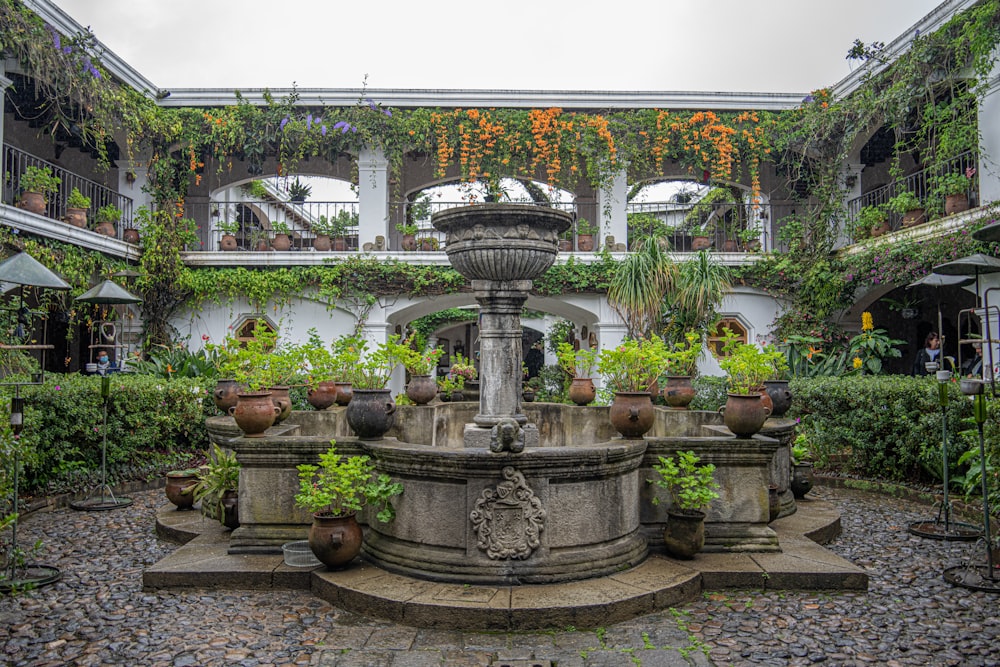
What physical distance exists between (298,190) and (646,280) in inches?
326

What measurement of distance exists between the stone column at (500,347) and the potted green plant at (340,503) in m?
0.95

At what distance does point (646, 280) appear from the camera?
11.0 meters

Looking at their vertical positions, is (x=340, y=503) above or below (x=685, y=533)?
above

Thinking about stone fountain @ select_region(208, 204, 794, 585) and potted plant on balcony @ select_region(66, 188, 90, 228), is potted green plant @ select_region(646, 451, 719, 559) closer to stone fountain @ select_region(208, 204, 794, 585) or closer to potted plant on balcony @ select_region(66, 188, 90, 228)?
stone fountain @ select_region(208, 204, 794, 585)

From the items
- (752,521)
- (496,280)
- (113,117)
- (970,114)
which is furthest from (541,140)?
(752,521)

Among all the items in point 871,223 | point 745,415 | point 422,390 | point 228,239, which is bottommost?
point 745,415

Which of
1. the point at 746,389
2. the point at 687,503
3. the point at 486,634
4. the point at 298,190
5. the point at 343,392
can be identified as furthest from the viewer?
the point at 298,190

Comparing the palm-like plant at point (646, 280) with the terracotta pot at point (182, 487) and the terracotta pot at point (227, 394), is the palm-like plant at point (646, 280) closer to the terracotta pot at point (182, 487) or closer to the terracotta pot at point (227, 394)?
the terracotta pot at point (227, 394)

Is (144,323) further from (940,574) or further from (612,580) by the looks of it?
(940,574)

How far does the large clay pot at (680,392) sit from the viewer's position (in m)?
6.30

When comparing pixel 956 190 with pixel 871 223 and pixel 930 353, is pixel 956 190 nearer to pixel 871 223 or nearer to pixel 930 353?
pixel 871 223

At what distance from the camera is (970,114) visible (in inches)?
364

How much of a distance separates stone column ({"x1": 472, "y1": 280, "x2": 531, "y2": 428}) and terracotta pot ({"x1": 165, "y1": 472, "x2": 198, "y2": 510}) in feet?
9.42

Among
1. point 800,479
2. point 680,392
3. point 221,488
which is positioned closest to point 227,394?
point 221,488
